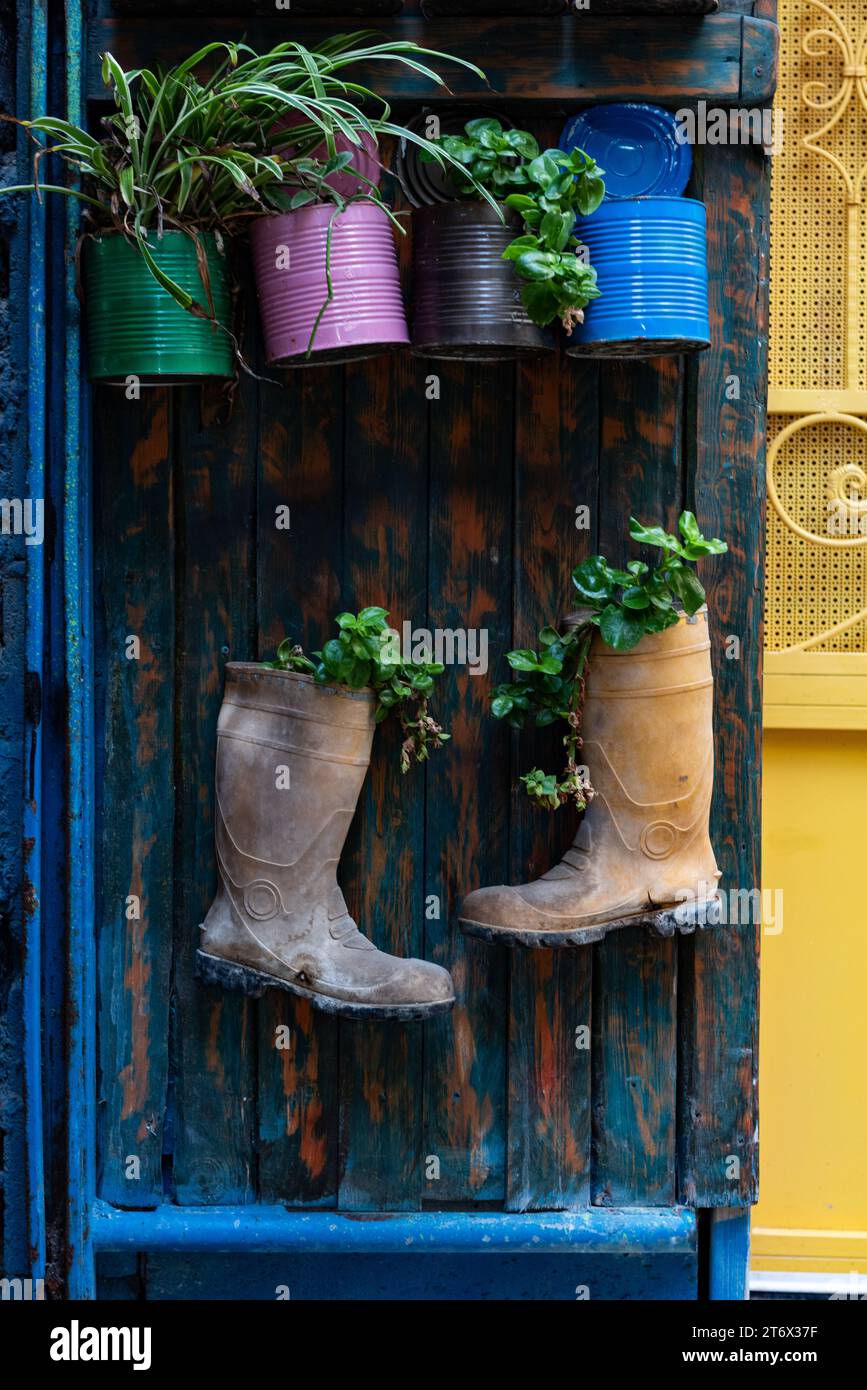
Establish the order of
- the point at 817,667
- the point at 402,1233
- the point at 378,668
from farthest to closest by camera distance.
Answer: the point at 817,667
the point at 402,1233
the point at 378,668

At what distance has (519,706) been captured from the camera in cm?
204

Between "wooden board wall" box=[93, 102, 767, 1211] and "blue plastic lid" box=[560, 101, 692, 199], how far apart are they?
11.0 inches

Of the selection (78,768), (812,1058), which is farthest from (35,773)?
(812,1058)

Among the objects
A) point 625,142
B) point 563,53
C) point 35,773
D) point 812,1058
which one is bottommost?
point 812,1058

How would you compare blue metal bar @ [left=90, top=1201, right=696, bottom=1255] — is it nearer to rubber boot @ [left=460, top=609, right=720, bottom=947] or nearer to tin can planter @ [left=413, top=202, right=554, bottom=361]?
rubber boot @ [left=460, top=609, right=720, bottom=947]

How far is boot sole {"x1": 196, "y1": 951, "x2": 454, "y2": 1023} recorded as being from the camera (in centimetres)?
200

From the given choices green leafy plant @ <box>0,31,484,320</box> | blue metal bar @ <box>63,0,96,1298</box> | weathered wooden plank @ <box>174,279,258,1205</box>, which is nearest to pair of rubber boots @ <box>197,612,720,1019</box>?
weathered wooden plank @ <box>174,279,258,1205</box>

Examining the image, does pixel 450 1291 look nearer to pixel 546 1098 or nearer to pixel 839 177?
pixel 546 1098

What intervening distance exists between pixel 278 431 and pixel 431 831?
71 centimetres

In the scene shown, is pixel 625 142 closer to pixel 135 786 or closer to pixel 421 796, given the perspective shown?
pixel 421 796

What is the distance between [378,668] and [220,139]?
2.67 ft

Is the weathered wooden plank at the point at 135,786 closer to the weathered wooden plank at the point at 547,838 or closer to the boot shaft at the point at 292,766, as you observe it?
the boot shaft at the point at 292,766

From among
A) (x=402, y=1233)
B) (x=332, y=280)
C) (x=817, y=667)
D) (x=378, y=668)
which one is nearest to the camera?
(x=332, y=280)

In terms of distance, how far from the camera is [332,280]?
1880mm
